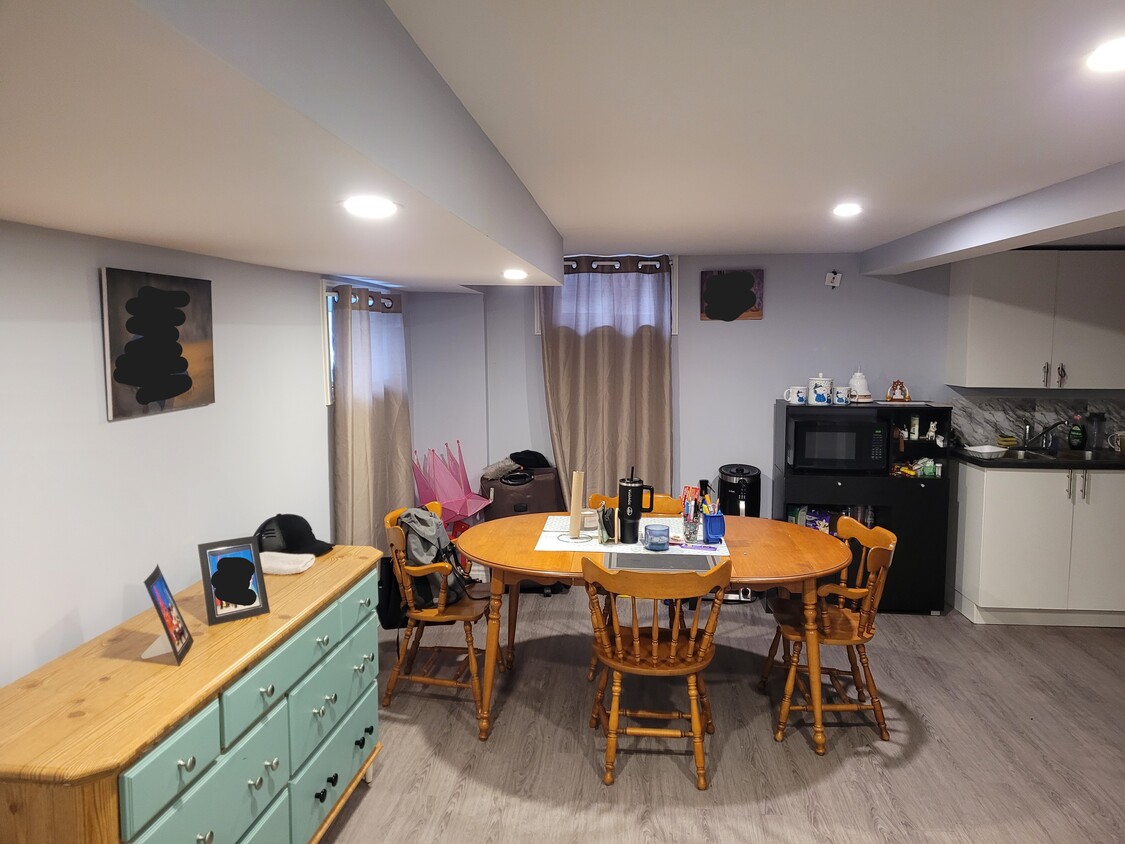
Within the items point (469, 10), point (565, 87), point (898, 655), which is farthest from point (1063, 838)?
point (469, 10)

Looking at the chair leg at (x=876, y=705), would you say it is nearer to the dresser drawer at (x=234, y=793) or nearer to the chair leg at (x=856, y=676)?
the chair leg at (x=856, y=676)

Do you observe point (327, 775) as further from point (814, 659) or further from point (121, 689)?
point (814, 659)

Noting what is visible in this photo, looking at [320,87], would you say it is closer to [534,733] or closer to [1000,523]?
[534,733]

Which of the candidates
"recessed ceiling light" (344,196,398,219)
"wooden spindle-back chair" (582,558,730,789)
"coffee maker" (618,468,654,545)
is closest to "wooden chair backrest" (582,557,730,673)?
"wooden spindle-back chair" (582,558,730,789)

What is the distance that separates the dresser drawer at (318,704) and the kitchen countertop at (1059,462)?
384cm

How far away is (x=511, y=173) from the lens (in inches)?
101

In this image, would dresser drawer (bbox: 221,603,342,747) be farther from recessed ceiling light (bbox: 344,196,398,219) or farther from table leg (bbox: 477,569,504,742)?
recessed ceiling light (bbox: 344,196,398,219)

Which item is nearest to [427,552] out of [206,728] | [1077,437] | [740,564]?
[740,564]

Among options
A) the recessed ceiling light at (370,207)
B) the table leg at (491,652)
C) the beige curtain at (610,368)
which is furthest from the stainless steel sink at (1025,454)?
the recessed ceiling light at (370,207)

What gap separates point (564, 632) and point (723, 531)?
142 centimetres

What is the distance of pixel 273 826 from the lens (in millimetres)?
2201

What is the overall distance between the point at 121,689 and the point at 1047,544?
4800 mm

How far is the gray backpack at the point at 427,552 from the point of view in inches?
140

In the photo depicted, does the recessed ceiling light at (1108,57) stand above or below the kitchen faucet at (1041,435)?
above
